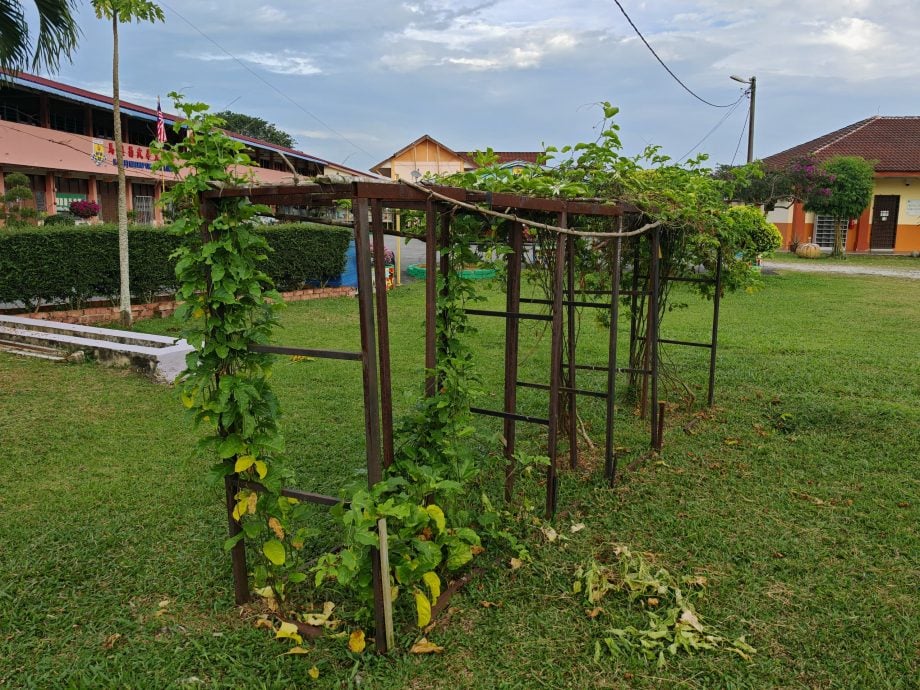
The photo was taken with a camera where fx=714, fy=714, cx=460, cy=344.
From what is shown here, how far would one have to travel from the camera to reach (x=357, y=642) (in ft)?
9.08

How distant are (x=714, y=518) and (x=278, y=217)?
2.87 metres

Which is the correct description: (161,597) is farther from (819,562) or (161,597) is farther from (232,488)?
(819,562)

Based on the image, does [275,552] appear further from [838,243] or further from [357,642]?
[838,243]

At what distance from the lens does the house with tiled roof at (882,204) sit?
2506 cm

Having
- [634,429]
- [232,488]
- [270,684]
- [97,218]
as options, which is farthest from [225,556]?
[97,218]

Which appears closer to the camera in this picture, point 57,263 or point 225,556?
point 225,556

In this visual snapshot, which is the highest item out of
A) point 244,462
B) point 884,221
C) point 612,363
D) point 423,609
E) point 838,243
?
point 884,221

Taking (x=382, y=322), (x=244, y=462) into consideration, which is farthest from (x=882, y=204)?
(x=244, y=462)

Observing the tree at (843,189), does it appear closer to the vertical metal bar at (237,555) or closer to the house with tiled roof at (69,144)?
the house with tiled roof at (69,144)

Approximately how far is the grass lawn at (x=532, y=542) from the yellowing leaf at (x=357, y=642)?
0.04m

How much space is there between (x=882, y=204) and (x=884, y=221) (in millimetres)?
643

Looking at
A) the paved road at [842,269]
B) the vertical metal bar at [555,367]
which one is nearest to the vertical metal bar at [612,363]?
the vertical metal bar at [555,367]

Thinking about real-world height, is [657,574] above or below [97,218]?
below

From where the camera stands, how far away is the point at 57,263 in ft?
31.7
